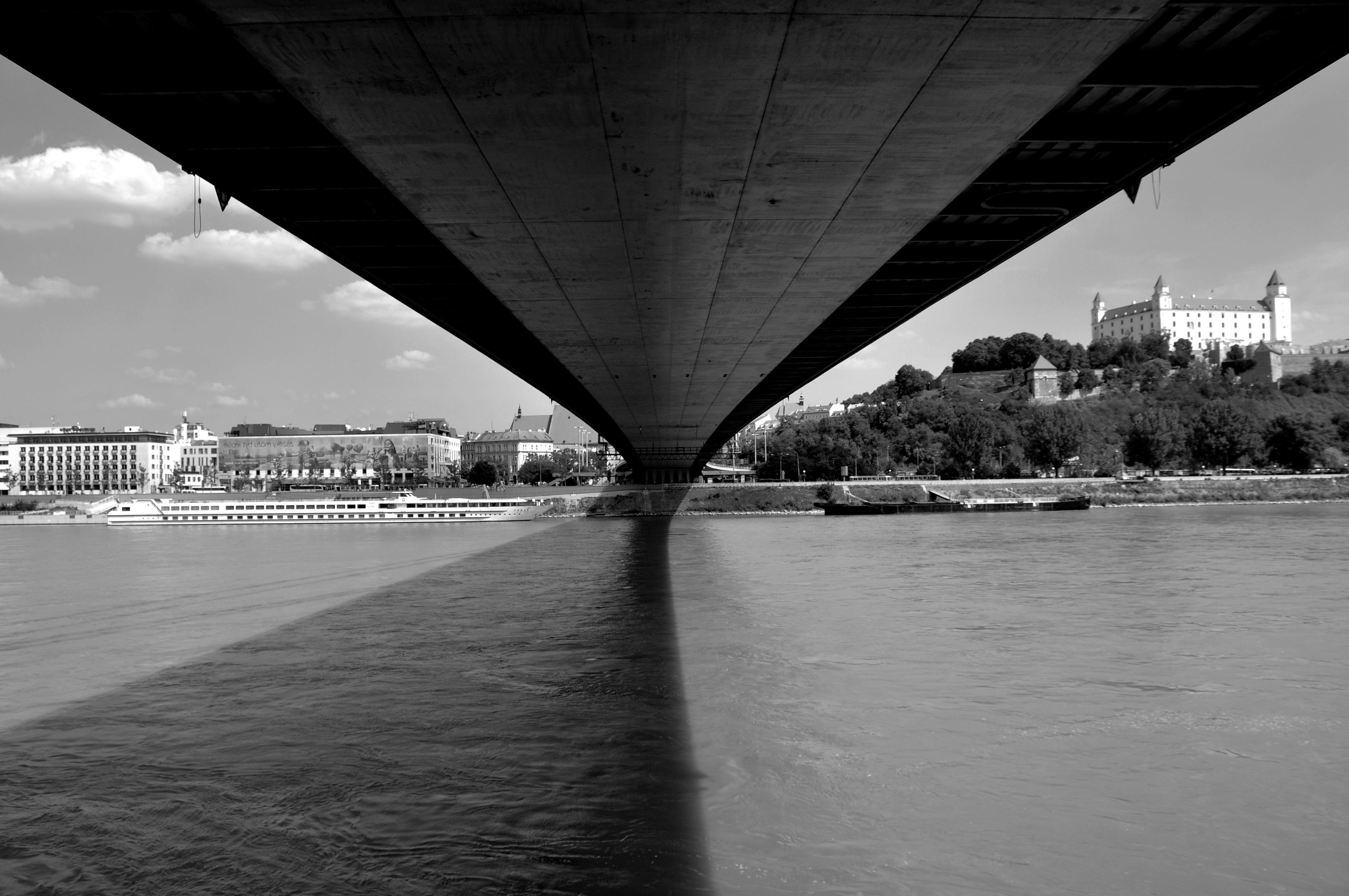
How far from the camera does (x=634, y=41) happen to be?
739 centimetres

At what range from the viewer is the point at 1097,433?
10019 centimetres

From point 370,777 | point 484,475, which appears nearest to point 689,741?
point 370,777

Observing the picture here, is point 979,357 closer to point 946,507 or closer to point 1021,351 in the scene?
point 1021,351

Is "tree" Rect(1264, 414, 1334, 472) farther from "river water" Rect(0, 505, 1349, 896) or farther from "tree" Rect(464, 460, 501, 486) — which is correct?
"tree" Rect(464, 460, 501, 486)

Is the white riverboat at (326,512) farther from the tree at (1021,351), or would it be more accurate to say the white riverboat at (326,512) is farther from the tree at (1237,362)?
the tree at (1237,362)

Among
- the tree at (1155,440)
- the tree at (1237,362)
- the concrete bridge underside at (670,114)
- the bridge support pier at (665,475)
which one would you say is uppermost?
the tree at (1237,362)

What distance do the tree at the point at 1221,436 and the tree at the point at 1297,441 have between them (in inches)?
67.6

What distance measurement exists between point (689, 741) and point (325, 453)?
144740mm

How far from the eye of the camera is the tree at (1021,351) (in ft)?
480

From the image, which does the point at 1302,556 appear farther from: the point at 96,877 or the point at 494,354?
the point at 96,877

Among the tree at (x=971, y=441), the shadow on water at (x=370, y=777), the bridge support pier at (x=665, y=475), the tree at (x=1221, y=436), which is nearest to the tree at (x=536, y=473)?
the bridge support pier at (x=665, y=475)

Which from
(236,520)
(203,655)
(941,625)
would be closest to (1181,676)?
(941,625)

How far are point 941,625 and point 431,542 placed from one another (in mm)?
30606

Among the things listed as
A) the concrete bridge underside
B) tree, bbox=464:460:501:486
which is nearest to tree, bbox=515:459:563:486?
tree, bbox=464:460:501:486
